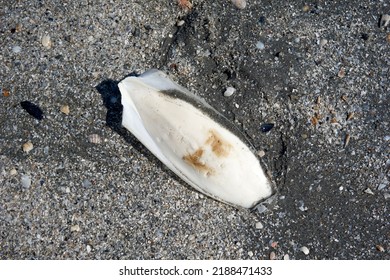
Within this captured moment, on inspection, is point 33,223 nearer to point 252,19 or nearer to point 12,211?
point 12,211

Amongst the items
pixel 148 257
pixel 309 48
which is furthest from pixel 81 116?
pixel 309 48

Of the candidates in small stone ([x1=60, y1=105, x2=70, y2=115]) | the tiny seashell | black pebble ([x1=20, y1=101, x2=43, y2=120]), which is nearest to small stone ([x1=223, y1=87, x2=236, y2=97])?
the tiny seashell

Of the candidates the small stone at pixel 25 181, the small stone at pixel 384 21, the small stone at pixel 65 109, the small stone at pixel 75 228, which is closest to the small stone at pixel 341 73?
the small stone at pixel 384 21

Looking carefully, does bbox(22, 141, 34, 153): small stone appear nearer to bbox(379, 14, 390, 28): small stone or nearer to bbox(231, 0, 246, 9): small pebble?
bbox(231, 0, 246, 9): small pebble

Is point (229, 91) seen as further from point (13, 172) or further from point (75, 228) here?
point (13, 172)

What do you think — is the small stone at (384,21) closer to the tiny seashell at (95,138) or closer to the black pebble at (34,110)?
the tiny seashell at (95,138)

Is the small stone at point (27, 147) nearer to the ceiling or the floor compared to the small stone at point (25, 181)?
nearer to the ceiling
